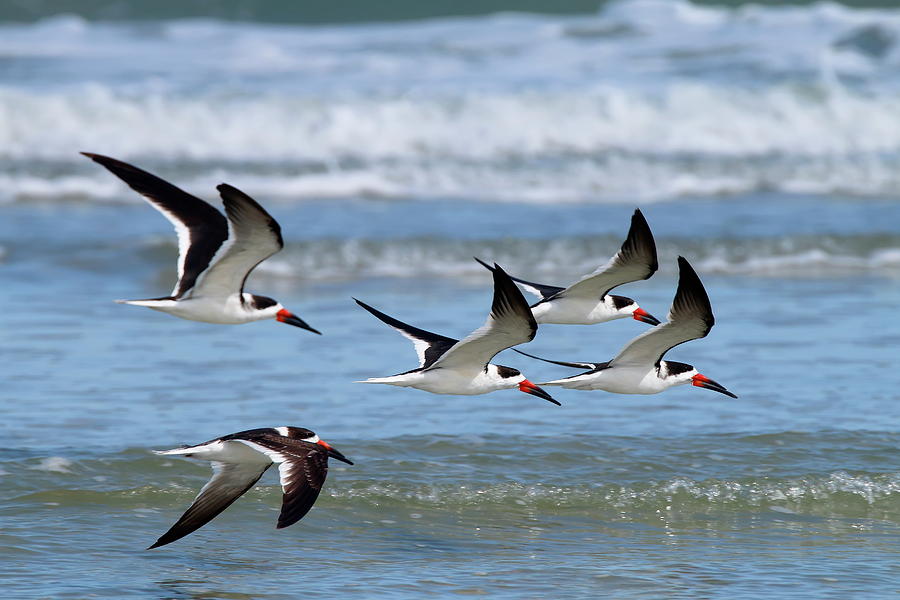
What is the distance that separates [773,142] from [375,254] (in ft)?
32.4

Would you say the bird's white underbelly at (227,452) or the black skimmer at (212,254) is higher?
the black skimmer at (212,254)

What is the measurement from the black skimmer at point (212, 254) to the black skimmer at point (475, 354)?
0.60m

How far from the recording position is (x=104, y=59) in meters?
26.9

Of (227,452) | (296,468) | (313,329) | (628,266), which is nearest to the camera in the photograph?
(296,468)

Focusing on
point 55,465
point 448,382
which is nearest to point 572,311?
point 448,382

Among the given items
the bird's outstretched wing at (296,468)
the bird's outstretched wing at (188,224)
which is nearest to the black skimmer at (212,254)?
the bird's outstretched wing at (188,224)

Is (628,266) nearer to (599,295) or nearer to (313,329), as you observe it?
(599,295)

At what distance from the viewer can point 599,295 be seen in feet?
25.2

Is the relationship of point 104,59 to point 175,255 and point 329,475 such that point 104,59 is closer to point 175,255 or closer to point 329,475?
point 175,255

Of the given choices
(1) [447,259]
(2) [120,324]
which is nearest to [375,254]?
(1) [447,259]

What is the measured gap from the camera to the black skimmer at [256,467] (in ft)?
19.8

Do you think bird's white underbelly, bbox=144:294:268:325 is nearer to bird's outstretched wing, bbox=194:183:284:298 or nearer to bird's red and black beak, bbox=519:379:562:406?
bird's outstretched wing, bbox=194:183:284:298

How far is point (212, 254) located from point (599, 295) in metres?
2.08

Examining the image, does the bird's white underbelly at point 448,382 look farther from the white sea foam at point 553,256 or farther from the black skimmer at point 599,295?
the white sea foam at point 553,256
